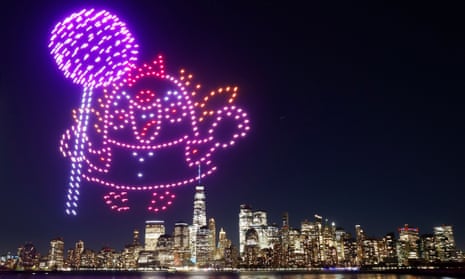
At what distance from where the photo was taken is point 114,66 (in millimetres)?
23453

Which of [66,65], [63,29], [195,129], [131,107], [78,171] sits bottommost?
[78,171]

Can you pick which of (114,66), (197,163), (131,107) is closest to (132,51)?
(114,66)

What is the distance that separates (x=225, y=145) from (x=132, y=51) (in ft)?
23.3

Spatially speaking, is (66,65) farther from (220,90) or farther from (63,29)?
(220,90)

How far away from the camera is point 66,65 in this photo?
74.6 feet

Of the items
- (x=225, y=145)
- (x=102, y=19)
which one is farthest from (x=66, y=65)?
(x=225, y=145)

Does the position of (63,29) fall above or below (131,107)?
above

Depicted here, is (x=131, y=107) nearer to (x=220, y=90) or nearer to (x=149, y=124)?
(x=149, y=124)

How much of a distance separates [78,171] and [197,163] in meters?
6.69

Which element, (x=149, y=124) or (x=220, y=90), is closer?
(x=220, y=90)

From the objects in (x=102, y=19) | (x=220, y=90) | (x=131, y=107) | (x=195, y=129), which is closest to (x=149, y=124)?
(x=131, y=107)

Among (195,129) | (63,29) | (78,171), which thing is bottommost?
(78,171)

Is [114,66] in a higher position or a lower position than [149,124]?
higher

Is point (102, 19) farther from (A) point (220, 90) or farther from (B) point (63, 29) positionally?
(A) point (220, 90)
